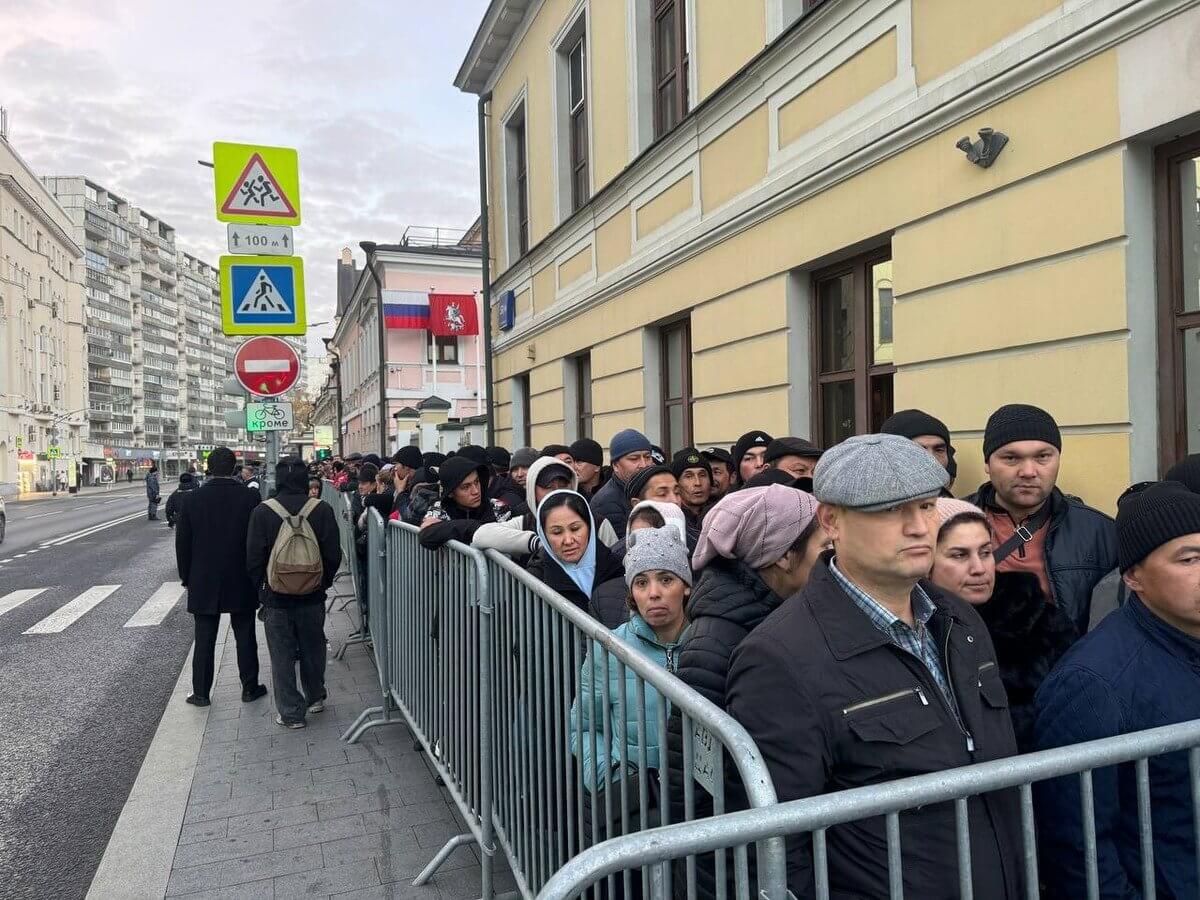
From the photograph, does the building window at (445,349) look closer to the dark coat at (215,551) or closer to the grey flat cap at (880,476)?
the dark coat at (215,551)

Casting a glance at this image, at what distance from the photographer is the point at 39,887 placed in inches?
142

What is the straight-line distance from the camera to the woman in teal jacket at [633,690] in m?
2.13

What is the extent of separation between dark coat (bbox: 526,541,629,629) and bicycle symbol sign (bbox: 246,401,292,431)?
505 centimetres

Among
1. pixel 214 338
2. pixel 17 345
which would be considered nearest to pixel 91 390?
pixel 17 345

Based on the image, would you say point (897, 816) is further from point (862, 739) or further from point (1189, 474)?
point (1189, 474)

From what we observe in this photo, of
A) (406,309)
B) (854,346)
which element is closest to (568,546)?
(854,346)

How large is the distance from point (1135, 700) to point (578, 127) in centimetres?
1133

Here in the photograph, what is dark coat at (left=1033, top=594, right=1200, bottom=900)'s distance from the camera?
170cm

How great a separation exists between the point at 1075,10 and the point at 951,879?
4183mm

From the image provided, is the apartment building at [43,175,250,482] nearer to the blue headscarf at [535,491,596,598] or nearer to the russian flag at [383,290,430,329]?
the russian flag at [383,290,430,329]

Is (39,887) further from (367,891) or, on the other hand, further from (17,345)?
(17,345)

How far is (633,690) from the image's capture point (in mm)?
2221

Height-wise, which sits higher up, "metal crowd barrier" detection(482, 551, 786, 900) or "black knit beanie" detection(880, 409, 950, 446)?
"black knit beanie" detection(880, 409, 950, 446)

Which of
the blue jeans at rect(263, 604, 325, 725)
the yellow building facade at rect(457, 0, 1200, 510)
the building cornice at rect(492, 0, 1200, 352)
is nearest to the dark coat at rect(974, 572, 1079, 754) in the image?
the yellow building facade at rect(457, 0, 1200, 510)
